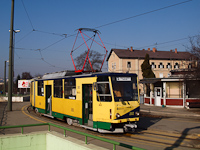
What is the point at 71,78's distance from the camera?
1403 cm

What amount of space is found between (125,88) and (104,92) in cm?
110

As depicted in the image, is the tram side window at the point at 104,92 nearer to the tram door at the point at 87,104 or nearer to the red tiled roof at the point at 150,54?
the tram door at the point at 87,104

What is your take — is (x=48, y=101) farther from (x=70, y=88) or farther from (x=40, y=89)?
(x=70, y=88)

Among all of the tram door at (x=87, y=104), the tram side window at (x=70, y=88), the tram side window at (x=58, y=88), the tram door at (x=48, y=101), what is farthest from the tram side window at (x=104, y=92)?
the tram door at (x=48, y=101)

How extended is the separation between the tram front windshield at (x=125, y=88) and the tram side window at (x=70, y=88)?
3143 mm

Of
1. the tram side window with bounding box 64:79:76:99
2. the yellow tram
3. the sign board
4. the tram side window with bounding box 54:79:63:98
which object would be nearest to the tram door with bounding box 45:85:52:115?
the tram side window with bounding box 54:79:63:98

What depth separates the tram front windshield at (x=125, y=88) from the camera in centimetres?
1137

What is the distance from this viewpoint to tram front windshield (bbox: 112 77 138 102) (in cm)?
1137

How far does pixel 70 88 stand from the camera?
14.1m

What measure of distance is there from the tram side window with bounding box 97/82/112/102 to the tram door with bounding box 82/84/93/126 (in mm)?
913

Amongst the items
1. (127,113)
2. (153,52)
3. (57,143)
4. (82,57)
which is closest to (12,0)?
(127,113)

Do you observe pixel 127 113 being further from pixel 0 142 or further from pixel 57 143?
pixel 0 142

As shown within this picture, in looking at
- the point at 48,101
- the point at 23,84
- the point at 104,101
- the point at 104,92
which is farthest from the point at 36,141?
the point at 23,84

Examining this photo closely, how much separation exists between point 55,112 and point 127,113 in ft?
21.8
